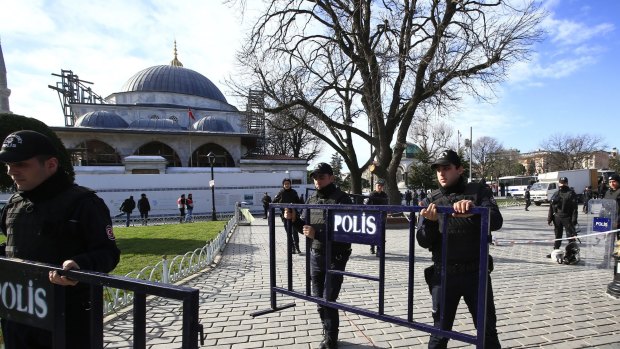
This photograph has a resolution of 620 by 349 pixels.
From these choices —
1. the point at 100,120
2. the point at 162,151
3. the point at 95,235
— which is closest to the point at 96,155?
the point at 100,120

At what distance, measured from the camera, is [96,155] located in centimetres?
4022

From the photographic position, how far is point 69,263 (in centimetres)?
193

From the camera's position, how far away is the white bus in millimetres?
41875

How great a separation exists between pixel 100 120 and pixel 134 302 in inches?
1808

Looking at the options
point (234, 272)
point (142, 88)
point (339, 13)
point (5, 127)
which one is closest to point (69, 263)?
point (234, 272)

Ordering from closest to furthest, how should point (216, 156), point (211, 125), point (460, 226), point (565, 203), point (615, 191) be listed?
point (460, 226)
point (615, 191)
point (565, 203)
point (216, 156)
point (211, 125)

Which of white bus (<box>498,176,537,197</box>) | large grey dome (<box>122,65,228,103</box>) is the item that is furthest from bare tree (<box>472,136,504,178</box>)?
large grey dome (<box>122,65,228,103</box>)

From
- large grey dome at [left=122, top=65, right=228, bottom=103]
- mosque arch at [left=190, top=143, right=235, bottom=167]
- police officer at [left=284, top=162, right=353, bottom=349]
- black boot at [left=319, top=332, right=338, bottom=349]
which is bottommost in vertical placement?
black boot at [left=319, top=332, right=338, bottom=349]

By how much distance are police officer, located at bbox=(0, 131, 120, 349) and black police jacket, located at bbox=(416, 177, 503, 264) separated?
2.43 meters

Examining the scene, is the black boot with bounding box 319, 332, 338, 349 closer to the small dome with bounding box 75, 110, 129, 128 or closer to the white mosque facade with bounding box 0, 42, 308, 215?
the white mosque facade with bounding box 0, 42, 308, 215

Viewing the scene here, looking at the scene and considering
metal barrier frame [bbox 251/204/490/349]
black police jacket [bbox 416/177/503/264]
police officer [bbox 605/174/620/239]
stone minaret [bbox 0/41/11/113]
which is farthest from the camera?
stone minaret [bbox 0/41/11/113]

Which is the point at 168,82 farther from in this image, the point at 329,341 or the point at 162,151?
the point at 329,341

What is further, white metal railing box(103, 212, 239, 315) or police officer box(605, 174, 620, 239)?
police officer box(605, 174, 620, 239)

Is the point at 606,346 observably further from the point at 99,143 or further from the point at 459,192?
the point at 99,143
